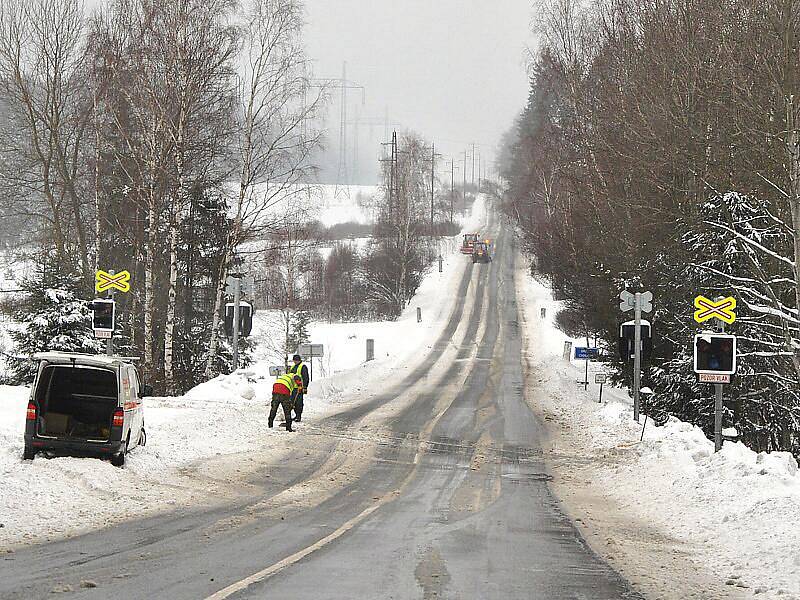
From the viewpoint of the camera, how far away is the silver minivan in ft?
46.3

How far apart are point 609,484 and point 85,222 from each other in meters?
25.3

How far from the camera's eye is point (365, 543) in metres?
10.0

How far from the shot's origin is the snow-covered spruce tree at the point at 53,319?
92.3 ft

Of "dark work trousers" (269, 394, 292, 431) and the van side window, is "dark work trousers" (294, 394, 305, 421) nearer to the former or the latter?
"dark work trousers" (269, 394, 292, 431)

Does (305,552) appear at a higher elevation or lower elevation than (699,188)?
lower

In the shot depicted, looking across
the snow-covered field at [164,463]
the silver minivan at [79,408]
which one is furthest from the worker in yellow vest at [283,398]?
the silver minivan at [79,408]

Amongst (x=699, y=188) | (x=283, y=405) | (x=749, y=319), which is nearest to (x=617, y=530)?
(x=283, y=405)

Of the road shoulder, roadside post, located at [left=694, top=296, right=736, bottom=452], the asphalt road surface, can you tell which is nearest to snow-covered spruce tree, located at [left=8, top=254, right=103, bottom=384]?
the asphalt road surface

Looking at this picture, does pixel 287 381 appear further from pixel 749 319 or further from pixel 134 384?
pixel 749 319

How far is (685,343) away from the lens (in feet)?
84.9

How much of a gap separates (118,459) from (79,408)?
3.27 ft

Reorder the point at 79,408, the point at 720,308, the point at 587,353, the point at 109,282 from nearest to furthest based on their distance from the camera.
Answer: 1. the point at 79,408
2. the point at 720,308
3. the point at 109,282
4. the point at 587,353

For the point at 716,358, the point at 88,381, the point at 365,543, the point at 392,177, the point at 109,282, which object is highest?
the point at 392,177

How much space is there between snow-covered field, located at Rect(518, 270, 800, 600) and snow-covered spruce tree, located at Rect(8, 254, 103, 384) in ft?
46.7
